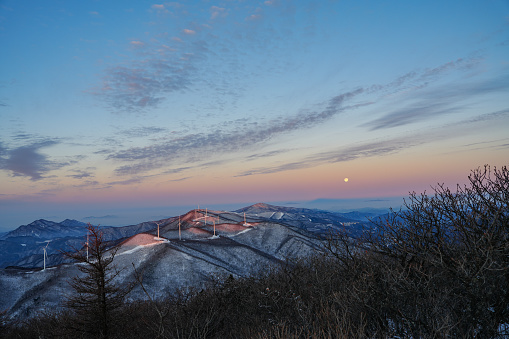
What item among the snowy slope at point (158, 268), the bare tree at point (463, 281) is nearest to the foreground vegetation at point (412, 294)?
the bare tree at point (463, 281)

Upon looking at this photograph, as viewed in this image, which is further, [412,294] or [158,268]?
[158,268]

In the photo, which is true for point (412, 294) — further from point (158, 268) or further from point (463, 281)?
Result: point (158, 268)

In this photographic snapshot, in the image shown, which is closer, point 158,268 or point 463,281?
point 463,281

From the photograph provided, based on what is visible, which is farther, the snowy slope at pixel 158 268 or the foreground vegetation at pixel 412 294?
the snowy slope at pixel 158 268

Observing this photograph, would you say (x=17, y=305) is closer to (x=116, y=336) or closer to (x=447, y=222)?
(x=116, y=336)

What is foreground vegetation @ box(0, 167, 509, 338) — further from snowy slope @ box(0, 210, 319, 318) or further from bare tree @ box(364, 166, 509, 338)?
snowy slope @ box(0, 210, 319, 318)

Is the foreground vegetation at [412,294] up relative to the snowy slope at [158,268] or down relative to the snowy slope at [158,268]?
up

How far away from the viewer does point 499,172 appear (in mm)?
22688

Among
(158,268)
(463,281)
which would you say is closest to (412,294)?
(463,281)

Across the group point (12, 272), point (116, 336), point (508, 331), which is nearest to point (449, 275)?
point (508, 331)

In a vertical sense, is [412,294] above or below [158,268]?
above

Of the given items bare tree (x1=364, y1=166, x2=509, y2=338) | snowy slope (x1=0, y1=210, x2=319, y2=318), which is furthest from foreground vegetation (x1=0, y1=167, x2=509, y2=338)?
snowy slope (x1=0, y1=210, x2=319, y2=318)

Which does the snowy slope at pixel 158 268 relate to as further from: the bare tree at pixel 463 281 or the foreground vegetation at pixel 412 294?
the bare tree at pixel 463 281

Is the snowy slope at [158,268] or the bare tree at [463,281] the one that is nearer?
the bare tree at [463,281]
